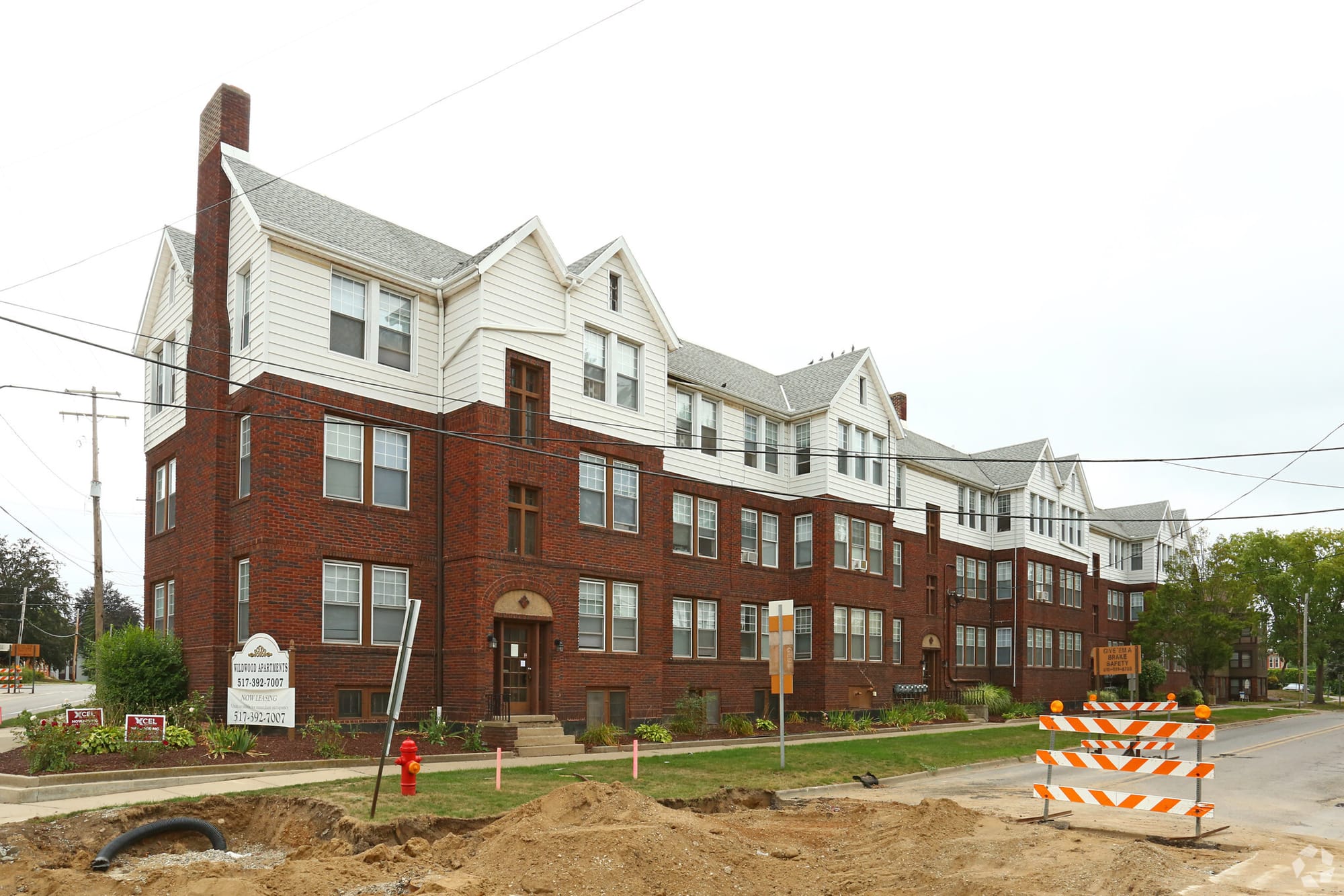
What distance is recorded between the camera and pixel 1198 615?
46469 millimetres

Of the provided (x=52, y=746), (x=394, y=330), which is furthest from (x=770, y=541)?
(x=52, y=746)

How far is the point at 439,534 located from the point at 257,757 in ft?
23.1

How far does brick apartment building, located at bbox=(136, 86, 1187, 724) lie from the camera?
2200 centimetres

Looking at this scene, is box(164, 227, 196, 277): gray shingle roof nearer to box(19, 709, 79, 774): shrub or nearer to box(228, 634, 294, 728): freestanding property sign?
box(228, 634, 294, 728): freestanding property sign

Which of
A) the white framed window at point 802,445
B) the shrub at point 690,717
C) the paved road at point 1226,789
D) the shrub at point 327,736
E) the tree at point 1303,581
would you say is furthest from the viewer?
the tree at point 1303,581

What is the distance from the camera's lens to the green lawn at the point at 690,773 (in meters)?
14.0

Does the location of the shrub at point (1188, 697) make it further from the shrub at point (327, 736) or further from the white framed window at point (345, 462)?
the shrub at point (327, 736)

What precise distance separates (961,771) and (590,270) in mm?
14988

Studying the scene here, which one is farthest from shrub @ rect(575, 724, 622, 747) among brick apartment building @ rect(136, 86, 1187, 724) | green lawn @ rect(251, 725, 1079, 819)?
green lawn @ rect(251, 725, 1079, 819)

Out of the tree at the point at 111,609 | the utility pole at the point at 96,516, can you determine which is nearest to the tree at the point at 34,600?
the tree at the point at 111,609

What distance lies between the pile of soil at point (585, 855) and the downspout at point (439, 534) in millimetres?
9618

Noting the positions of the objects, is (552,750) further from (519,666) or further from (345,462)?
(345,462)

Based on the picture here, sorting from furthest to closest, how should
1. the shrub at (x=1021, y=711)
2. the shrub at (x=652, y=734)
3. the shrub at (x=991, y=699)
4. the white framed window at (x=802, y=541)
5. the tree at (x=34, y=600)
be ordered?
the tree at (x=34, y=600)
the shrub at (x=1021, y=711)
the shrub at (x=991, y=699)
the white framed window at (x=802, y=541)
the shrub at (x=652, y=734)

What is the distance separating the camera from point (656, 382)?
28.8m
